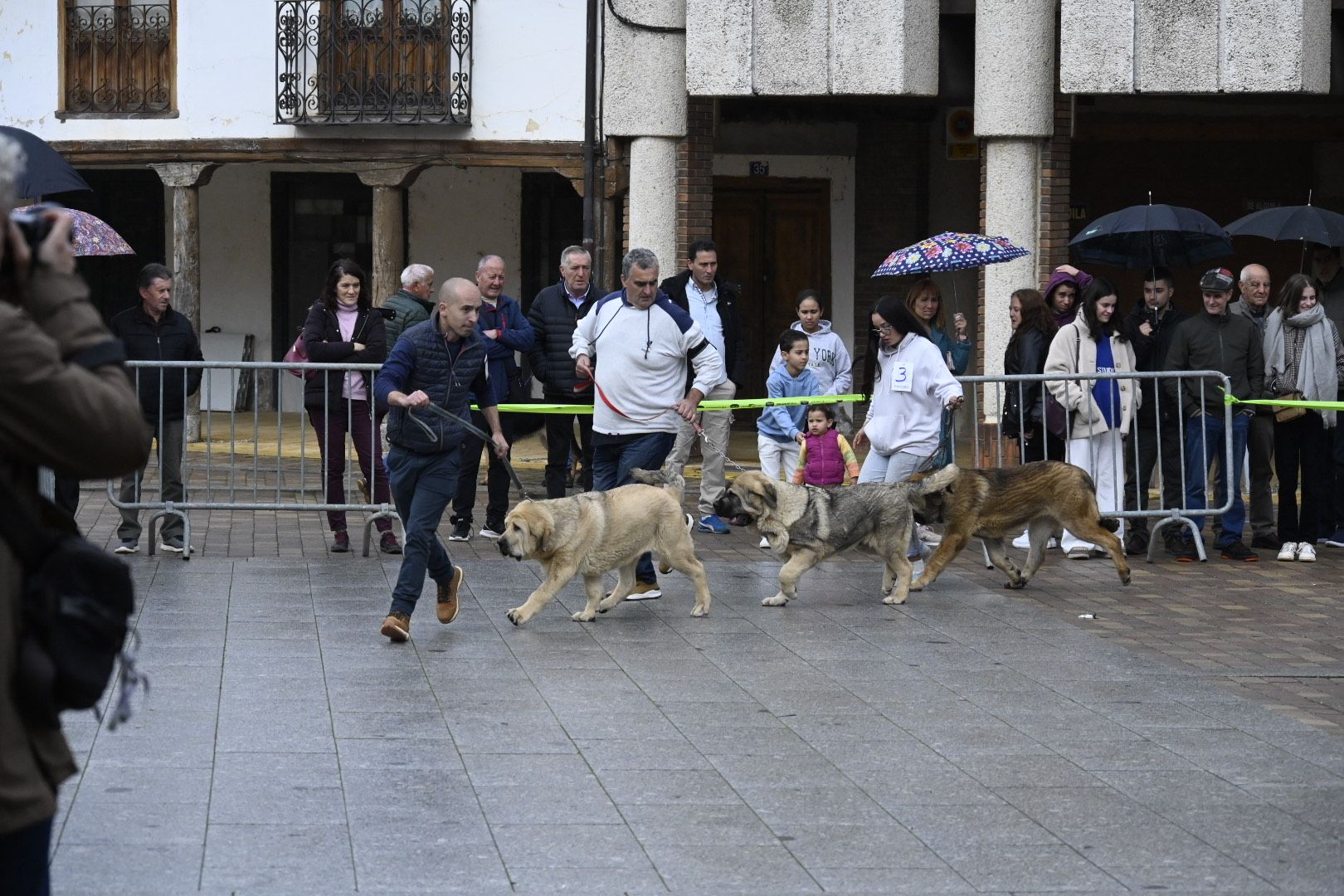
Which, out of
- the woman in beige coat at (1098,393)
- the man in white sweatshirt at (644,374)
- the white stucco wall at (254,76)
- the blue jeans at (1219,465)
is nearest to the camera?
the man in white sweatshirt at (644,374)

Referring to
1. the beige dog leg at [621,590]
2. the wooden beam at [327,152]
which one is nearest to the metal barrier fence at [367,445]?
the beige dog leg at [621,590]

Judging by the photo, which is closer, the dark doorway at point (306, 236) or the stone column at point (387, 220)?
the stone column at point (387, 220)

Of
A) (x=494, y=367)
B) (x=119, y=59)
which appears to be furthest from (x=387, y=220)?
(x=494, y=367)

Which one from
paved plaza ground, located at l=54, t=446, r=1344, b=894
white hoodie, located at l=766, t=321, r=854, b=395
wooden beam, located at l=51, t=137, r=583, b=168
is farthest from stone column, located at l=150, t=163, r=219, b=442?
paved plaza ground, located at l=54, t=446, r=1344, b=894

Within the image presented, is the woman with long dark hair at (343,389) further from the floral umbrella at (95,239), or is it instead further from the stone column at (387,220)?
the stone column at (387,220)

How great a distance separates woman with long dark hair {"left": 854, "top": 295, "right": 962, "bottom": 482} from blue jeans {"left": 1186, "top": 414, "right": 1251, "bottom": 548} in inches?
79.1

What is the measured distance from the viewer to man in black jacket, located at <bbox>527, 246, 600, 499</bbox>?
13.4 m

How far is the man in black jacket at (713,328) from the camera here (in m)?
14.0

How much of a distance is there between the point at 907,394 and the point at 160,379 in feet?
15.7

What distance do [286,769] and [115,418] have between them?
3.73 meters

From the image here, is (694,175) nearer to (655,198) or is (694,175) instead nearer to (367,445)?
(655,198)

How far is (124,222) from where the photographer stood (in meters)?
24.8

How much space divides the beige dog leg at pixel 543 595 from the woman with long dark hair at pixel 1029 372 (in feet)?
13.5

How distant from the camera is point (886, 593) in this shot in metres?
10.9
